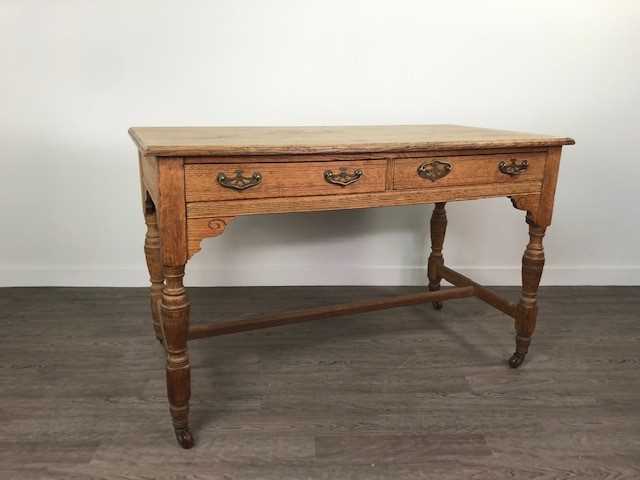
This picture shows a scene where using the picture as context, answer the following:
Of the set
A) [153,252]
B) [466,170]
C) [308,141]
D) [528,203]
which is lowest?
[153,252]

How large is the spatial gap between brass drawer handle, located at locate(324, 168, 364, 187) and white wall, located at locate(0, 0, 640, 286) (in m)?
1.36

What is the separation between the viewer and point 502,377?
7.73 ft

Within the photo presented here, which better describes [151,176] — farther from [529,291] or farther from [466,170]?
[529,291]

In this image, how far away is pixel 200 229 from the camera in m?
1.69

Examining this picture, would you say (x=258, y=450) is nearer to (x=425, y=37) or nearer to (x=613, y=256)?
(x=425, y=37)

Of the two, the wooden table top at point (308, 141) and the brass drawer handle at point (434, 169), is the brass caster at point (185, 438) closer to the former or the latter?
the wooden table top at point (308, 141)

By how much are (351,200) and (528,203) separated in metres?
0.78

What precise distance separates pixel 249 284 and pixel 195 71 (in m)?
1.25

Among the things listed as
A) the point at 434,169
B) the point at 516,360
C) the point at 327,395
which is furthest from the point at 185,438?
the point at 516,360

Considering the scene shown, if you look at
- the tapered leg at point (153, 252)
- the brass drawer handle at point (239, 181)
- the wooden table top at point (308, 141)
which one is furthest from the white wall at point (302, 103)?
the brass drawer handle at point (239, 181)

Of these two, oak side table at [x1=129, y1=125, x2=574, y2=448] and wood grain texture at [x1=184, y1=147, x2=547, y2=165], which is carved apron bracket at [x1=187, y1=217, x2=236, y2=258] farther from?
wood grain texture at [x1=184, y1=147, x2=547, y2=165]

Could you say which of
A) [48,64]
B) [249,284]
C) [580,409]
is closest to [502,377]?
[580,409]

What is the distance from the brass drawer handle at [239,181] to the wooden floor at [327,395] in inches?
34.5

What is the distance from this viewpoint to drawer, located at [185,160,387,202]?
1.66m
